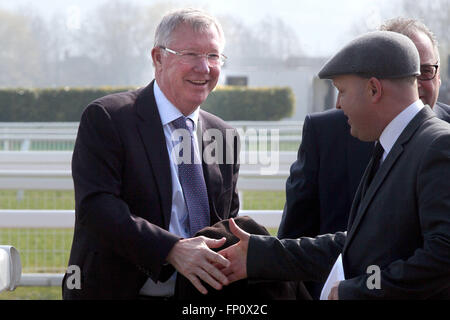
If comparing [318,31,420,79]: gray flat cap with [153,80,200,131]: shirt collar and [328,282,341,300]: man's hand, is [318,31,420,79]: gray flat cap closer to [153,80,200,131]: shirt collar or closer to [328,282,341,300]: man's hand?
[328,282,341,300]: man's hand

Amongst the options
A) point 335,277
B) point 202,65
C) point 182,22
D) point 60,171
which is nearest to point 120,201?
point 202,65

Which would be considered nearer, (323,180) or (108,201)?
(108,201)

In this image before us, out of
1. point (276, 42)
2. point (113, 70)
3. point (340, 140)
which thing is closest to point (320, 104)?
point (340, 140)

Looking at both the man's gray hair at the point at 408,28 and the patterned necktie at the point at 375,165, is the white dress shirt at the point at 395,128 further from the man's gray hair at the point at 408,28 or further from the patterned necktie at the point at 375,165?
the man's gray hair at the point at 408,28

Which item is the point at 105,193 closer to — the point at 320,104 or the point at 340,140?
the point at 340,140

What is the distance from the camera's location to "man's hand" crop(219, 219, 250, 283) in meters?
3.04

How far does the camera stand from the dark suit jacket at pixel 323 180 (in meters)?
3.57

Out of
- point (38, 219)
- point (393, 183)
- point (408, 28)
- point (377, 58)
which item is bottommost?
point (38, 219)

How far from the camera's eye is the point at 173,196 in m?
3.30

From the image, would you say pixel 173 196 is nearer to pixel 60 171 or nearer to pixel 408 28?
pixel 408 28

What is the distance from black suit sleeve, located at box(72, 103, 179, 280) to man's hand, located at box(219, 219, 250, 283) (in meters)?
0.24

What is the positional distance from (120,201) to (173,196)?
0.27 metres

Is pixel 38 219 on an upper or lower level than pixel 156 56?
lower
